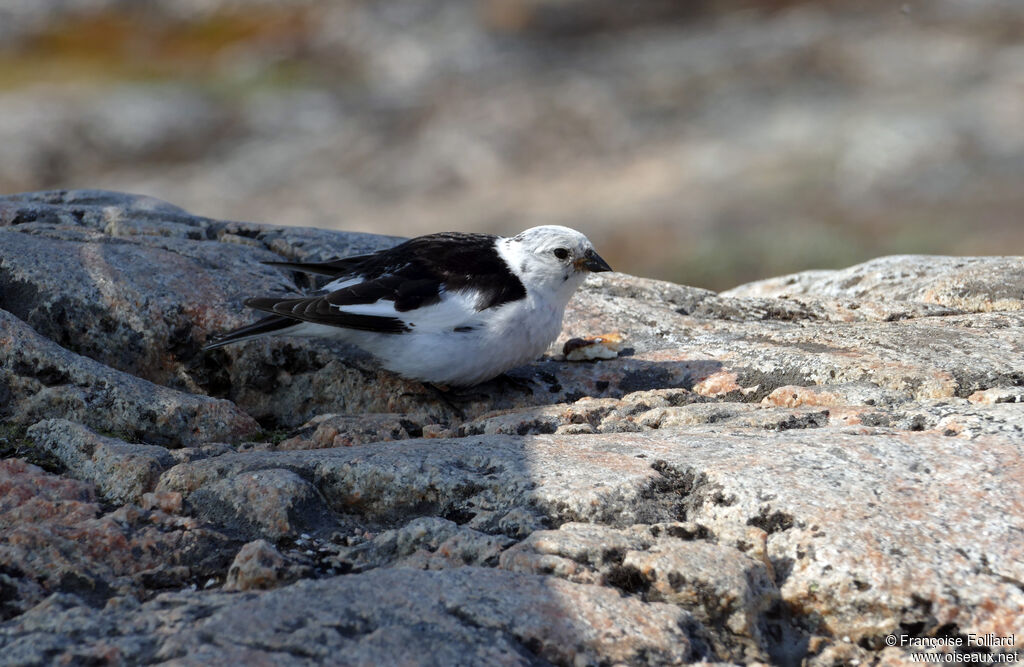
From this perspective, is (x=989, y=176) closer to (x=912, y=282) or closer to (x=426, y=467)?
(x=912, y=282)

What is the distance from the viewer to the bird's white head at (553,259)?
430 centimetres

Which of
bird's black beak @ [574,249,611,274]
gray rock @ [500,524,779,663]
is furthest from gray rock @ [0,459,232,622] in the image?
bird's black beak @ [574,249,611,274]

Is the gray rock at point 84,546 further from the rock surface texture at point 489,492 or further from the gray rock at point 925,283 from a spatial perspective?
the gray rock at point 925,283

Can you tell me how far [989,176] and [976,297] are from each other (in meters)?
9.36

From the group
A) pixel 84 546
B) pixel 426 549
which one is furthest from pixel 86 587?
pixel 426 549

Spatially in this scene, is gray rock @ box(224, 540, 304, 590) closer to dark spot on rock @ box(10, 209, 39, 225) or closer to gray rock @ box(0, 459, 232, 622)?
gray rock @ box(0, 459, 232, 622)

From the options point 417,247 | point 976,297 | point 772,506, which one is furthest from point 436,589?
point 976,297

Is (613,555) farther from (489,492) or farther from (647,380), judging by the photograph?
(647,380)

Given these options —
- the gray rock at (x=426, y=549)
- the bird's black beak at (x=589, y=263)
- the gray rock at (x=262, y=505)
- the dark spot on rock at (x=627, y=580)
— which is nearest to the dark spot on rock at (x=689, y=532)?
the dark spot on rock at (x=627, y=580)

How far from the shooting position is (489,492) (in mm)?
2822

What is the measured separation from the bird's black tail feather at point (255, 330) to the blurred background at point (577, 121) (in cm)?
821

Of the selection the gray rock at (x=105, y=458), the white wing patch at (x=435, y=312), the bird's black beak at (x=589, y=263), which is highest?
the bird's black beak at (x=589, y=263)

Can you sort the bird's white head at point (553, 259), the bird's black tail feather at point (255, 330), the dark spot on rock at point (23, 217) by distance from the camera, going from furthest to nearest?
the dark spot on rock at point (23, 217) → the bird's white head at point (553, 259) → the bird's black tail feather at point (255, 330)

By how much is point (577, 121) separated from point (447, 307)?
12.6 metres
